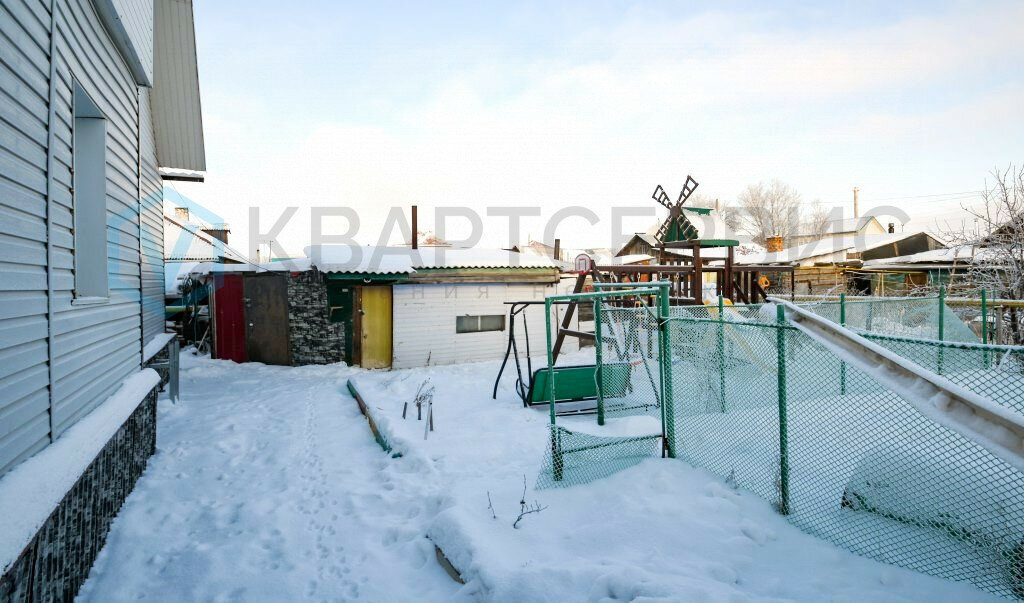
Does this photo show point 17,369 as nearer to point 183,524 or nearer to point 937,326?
point 183,524

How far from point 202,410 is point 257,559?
19.1 feet

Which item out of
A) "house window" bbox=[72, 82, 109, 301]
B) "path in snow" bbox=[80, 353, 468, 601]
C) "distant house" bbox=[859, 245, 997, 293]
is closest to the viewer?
"path in snow" bbox=[80, 353, 468, 601]

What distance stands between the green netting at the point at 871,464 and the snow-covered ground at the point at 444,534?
0.18 meters

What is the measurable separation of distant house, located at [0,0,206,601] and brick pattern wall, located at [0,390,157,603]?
0.05ft

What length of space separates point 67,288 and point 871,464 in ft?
19.0

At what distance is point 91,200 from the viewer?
484cm

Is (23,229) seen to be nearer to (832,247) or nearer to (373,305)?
(373,305)

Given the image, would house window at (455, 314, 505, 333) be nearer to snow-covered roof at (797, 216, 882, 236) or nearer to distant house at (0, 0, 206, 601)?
distant house at (0, 0, 206, 601)

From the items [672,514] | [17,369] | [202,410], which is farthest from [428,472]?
[202,410]

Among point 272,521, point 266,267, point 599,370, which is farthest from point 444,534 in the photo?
point 266,267

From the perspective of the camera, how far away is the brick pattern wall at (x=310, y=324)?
42.6 feet

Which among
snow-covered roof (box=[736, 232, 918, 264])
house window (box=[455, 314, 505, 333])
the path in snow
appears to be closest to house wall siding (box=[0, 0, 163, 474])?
the path in snow

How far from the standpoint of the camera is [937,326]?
8820 millimetres

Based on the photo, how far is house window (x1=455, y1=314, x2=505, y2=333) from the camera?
46.9ft
